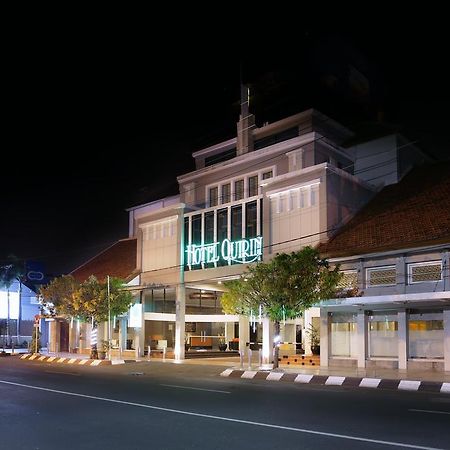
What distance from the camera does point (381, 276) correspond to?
24.5m

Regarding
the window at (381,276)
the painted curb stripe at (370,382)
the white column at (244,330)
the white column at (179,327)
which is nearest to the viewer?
the painted curb stripe at (370,382)

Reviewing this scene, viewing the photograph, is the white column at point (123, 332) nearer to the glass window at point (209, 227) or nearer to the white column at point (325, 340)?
the glass window at point (209, 227)

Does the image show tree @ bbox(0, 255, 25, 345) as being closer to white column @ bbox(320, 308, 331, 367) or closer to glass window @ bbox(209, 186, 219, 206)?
glass window @ bbox(209, 186, 219, 206)

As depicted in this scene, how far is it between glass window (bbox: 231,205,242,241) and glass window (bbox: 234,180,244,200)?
2242mm

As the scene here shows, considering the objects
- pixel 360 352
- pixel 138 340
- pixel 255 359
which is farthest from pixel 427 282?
pixel 138 340

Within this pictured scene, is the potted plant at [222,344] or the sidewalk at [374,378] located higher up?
the sidewalk at [374,378]

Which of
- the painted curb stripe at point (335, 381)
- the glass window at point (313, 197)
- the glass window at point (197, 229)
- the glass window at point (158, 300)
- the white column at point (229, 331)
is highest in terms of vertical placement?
the glass window at point (313, 197)

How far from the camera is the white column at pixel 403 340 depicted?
23781 mm

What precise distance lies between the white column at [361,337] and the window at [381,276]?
1514 millimetres

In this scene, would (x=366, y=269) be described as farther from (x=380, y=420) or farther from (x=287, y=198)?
(x=380, y=420)

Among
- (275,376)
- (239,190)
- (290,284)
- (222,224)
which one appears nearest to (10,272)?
(239,190)

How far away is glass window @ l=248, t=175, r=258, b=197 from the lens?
3303 cm

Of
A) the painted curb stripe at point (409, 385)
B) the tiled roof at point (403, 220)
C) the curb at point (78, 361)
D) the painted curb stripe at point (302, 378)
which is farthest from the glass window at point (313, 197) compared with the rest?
the curb at point (78, 361)

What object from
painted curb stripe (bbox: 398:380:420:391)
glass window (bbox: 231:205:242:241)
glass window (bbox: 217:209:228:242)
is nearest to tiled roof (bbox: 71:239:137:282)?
glass window (bbox: 217:209:228:242)
